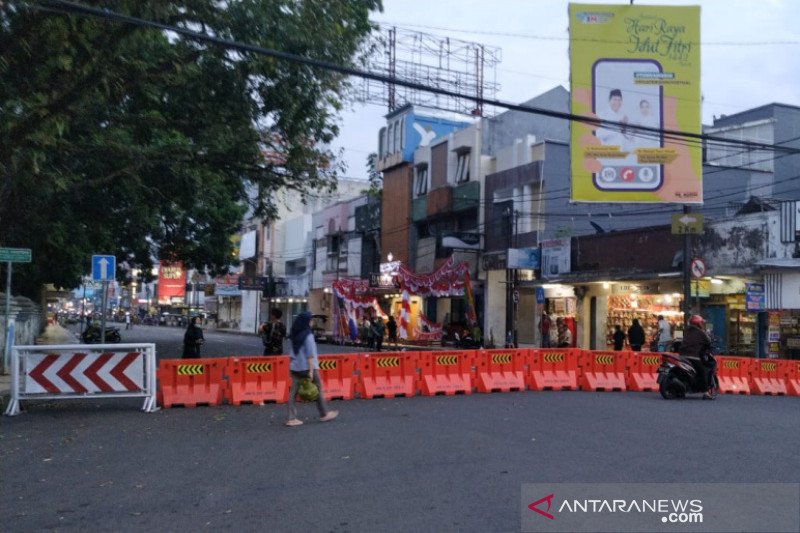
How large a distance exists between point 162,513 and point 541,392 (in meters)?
10.9

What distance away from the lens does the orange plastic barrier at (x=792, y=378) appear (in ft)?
61.8

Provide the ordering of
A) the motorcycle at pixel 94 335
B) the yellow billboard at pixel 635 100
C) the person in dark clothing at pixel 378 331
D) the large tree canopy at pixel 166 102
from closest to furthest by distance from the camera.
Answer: the large tree canopy at pixel 166 102 → the yellow billboard at pixel 635 100 → the person in dark clothing at pixel 378 331 → the motorcycle at pixel 94 335

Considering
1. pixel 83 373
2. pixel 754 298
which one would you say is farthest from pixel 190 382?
pixel 754 298

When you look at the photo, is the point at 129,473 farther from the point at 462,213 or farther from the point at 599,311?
the point at 462,213

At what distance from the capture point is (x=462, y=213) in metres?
42.3

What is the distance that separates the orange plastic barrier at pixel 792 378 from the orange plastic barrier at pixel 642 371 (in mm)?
3551

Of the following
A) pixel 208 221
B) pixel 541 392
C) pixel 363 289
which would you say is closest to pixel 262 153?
pixel 541 392

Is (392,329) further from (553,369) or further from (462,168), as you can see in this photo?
(553,369)

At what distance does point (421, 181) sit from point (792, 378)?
2967cm

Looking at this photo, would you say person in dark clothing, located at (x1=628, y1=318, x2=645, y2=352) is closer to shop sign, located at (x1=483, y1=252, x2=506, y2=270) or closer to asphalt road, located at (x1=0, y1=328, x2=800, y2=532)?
shop sign, located at (x1=483, y1=252, x2=506, y2=270)

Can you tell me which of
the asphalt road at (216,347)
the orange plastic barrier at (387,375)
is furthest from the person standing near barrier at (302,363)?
the asphalt road at (216,347)

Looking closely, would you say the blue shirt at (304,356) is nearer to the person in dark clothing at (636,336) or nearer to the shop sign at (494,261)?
the person in dark clothing at (636,336)

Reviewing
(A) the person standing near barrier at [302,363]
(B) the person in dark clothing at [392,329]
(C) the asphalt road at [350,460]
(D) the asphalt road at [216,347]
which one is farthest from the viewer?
(B) the person in dark clothing at [392,329]

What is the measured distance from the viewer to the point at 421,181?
46.5 m
